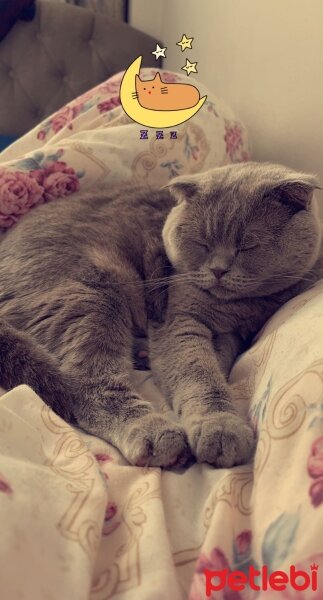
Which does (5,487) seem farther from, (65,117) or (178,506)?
(65,117)

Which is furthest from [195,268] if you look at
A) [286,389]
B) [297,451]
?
[297,451]

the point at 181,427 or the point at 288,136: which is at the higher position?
the point at 288,136

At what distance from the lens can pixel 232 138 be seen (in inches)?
57.1

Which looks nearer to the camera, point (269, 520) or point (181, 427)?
point (269, 520)

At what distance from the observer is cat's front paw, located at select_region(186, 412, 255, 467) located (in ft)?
2.40

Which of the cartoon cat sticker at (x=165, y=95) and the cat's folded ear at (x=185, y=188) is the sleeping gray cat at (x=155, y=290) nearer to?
the cat's folded ear at (x=185, y=188)

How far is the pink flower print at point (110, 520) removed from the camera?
0.61m

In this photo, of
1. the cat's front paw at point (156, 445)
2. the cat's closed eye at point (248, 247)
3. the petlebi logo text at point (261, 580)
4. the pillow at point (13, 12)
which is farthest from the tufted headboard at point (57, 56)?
the petlebi logo text at point (261, 580)

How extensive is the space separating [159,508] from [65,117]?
4.31 feet

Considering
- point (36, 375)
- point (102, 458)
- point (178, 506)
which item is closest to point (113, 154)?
point (36, 375)

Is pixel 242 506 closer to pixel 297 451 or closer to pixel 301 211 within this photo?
pixel 297 451

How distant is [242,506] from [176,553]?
0.31 ft

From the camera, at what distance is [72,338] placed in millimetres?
985

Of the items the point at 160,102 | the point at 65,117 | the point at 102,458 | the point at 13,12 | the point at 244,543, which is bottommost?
the point at 102,458
